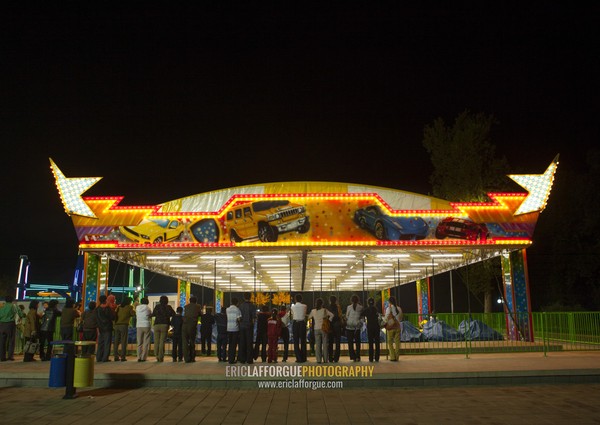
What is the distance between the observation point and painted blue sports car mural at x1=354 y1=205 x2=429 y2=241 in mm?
16734

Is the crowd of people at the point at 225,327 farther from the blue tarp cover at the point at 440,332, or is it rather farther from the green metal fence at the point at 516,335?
the blue tarp cover at the point at 440,332

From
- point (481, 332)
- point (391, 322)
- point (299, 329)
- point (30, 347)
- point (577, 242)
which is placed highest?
point (577, 242)

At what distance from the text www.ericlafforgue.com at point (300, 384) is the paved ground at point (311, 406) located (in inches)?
19.3

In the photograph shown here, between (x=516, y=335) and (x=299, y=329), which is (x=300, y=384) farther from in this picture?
(x=516, y=335)

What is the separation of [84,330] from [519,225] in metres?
13.1

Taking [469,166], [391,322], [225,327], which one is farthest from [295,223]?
[469,166]

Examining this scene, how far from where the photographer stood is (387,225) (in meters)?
16.8

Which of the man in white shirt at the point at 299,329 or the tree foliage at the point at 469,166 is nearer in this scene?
the man in white shirt at the point at 299,329

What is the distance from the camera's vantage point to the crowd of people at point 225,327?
13461 millimetres

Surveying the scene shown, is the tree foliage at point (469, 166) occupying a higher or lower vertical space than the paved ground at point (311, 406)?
higher

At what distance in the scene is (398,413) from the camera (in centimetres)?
823

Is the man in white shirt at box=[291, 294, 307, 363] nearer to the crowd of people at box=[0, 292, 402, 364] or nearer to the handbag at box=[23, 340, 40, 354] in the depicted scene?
the crowd of people at box=[0, 292, 402, 364]

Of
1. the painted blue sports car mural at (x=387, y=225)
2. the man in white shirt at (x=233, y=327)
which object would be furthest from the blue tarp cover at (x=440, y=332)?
the man in white shirt at (x=233, y=327)

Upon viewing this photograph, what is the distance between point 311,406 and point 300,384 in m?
2.37
